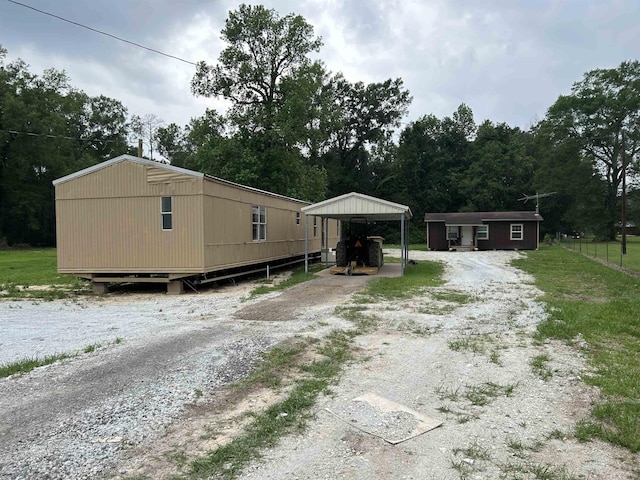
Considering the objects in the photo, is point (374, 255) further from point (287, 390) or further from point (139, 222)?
point (287, 390)

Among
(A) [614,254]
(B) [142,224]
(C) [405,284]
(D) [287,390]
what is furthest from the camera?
(A) [614,254]

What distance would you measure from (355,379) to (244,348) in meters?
1.72

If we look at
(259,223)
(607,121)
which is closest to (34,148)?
(259,223)

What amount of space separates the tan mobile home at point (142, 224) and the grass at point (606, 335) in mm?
7801

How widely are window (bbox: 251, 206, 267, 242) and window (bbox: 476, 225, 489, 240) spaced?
18705 millimetres

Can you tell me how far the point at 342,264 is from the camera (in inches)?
602

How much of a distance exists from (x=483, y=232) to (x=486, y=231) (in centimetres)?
19

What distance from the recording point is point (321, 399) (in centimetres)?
403

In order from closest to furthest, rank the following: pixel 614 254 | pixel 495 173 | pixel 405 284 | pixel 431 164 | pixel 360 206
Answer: pixel 405 284
pixel 360 206
pixel 614 254
pixel 495 173
pixel 431 164

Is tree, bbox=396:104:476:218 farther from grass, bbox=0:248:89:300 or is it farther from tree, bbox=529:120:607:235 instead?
grass, bbox=0:248:89:300

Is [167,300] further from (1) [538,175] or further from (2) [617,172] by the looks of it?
(2) [617,172]

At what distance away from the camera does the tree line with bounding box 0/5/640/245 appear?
2800 centimetres

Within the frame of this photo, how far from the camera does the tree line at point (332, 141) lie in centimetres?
2800

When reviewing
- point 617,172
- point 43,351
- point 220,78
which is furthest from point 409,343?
point 617,172
